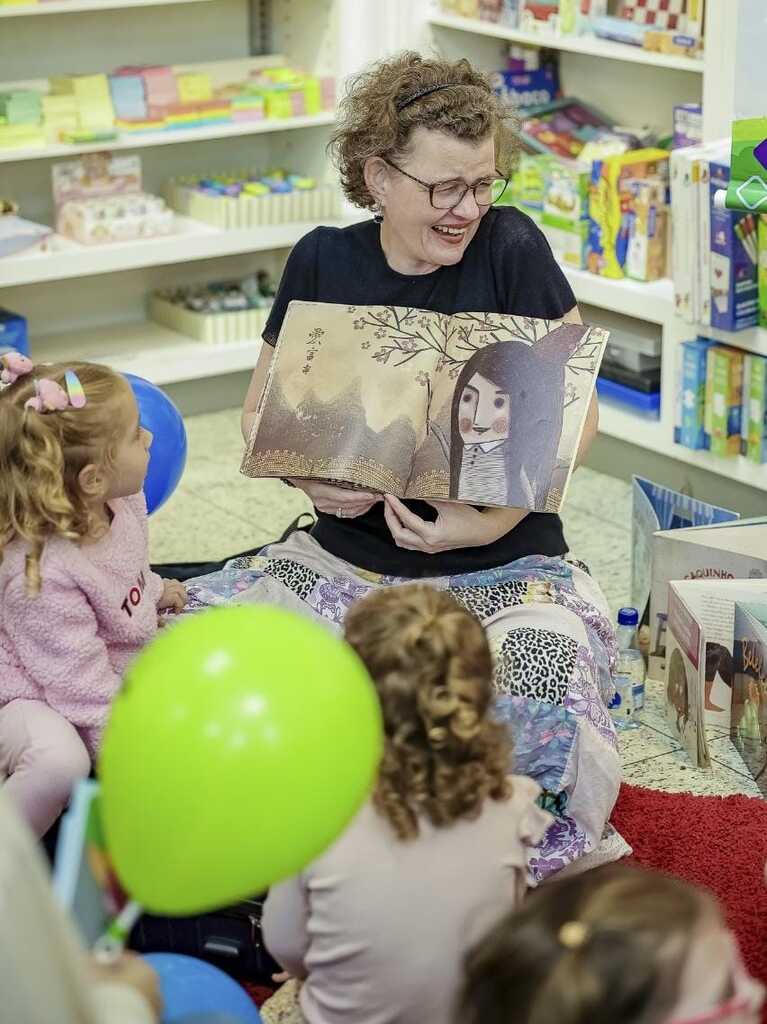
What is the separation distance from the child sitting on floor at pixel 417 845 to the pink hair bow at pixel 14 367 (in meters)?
0.68

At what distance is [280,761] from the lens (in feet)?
4.01

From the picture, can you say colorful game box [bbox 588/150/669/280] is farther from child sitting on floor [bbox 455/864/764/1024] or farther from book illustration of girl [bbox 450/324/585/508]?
child sitting on floor [bbox 455/864/764/1024]

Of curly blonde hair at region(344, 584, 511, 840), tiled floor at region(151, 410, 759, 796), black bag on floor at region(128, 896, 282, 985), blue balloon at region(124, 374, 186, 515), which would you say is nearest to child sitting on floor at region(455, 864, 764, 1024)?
curly blonde hair at region(344, 584, 511, 840)

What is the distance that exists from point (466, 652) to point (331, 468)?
0.70 metres

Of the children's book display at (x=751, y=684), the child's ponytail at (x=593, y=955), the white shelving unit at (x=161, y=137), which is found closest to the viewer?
the child's ponytail at (x=593, y=955)

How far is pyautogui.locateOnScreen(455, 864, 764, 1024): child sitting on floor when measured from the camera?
1.22 meters

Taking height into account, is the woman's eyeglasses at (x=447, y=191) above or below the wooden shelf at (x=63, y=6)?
below

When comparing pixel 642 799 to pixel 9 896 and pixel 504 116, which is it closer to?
pixel 504 116

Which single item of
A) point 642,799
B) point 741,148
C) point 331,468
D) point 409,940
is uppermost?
point 741,148

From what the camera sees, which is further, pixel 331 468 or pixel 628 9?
pixel 628 9

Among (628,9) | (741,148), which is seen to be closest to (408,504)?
(741,148)

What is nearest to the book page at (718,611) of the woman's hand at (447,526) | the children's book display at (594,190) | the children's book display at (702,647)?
the children's book display at (702,647)

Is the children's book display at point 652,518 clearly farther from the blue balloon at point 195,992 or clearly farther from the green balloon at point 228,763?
the green balloon at point 228,763

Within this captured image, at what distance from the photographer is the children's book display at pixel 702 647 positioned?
8.33 ft
